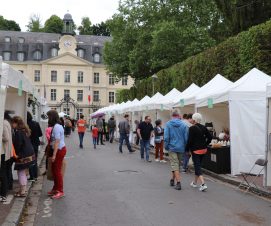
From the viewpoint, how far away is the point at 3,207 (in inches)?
336

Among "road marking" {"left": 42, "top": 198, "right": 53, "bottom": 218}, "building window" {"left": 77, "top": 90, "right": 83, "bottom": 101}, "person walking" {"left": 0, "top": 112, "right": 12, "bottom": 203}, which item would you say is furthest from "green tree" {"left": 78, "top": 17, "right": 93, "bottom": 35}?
"person walking" {"left": 0, "top": 112, "right": 12, "bottom": 203}

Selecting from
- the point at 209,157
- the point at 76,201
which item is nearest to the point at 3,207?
the point at 76,201

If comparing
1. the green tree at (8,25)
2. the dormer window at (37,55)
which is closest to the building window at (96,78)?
the dormer window at (37,55)

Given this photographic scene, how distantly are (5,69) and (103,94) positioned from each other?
88076 millimetres

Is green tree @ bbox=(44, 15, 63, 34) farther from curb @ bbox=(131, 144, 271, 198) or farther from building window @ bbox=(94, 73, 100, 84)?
curb @ bbox=(131, 144, 271, 198)

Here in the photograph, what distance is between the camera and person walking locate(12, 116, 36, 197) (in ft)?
31.9

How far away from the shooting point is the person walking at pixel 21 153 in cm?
973

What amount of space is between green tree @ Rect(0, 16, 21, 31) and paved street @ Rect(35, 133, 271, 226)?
105765 millimetres

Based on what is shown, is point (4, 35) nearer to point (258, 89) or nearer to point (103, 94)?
point (103, 94)

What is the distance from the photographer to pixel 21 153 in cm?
979

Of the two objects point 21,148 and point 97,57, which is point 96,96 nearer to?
point 97,57

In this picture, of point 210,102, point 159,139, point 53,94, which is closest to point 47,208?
point 210,102

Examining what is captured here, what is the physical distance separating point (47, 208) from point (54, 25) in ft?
360

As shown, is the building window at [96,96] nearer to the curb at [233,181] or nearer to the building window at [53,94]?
the building window at [53,94]
